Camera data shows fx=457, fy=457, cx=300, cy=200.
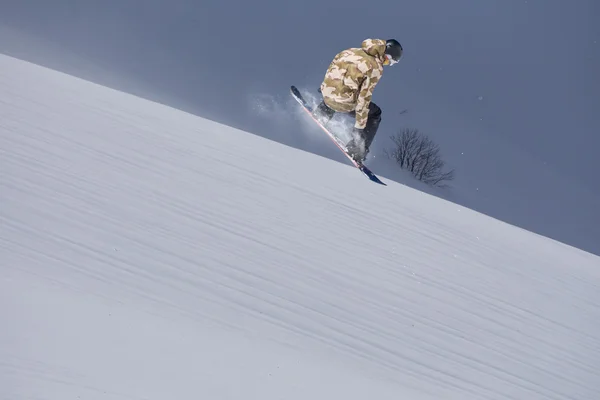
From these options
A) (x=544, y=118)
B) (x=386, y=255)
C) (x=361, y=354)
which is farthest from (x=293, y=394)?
(x=544, y=118)

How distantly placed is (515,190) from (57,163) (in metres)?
6.26

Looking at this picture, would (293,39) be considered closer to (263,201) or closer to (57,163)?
(263,201)

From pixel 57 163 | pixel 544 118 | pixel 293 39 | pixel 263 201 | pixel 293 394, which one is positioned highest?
pixel 544 118

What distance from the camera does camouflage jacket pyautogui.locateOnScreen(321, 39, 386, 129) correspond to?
3967 millimetres

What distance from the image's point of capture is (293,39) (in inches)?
279

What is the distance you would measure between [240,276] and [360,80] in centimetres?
200

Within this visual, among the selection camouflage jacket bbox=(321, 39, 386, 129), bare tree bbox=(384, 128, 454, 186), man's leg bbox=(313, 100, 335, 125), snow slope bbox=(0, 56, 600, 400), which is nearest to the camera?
snow slope bbox=(0, 56, 600, 400)

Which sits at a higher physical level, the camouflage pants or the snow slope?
the camouflage pants

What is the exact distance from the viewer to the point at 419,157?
20.5 feet

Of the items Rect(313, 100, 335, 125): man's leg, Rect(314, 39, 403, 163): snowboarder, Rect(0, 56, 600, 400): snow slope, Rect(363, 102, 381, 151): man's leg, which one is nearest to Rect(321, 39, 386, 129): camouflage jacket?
Rect(314, 39, 403, 163): snowboarder

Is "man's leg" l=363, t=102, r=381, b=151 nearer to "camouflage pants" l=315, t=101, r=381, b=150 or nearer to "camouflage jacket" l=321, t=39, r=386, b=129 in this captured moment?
"camouflage pants" l=315, t=101, r=381, b=150

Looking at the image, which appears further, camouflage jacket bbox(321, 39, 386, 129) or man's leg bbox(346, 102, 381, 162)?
man's leg bbox(346, 102, 381, 162)

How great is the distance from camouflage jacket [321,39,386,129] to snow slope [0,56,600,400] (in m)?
0.79

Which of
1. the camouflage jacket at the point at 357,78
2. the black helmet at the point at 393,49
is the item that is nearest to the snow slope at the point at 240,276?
the camouflage jacket at the point at 357,78
